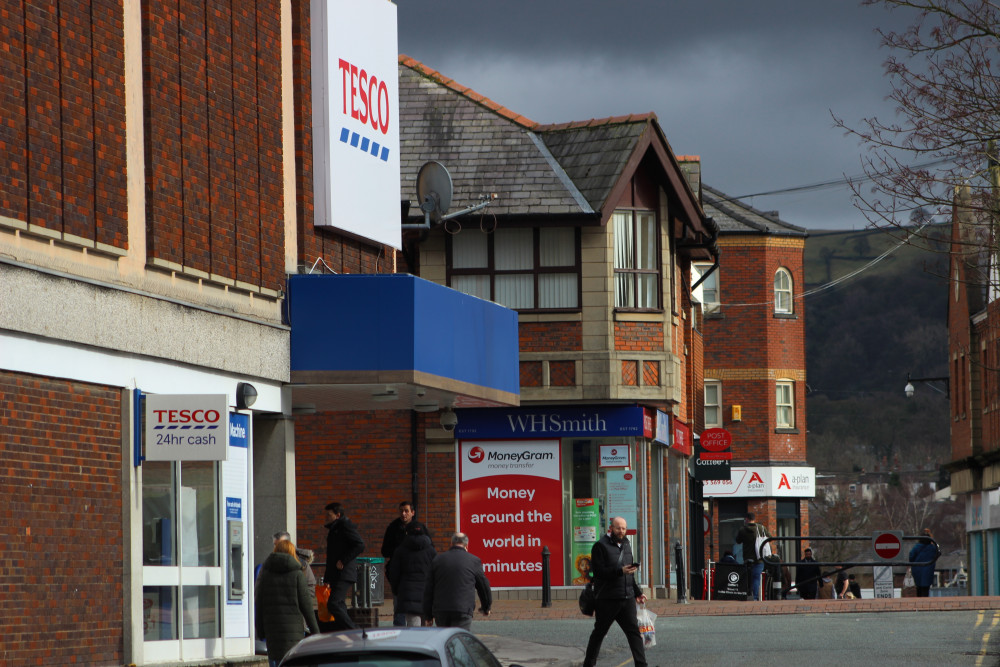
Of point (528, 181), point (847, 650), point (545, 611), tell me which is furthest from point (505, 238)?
point (847, 650)

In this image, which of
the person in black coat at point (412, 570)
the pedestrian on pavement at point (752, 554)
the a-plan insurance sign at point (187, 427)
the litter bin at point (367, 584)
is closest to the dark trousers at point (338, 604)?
the litter bin at point (367, 584)

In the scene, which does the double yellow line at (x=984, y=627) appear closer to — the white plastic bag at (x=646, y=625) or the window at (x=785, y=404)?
the white plastic bag at (x=646, y=625)

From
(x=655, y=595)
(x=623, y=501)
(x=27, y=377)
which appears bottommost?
(x=655, y=595)

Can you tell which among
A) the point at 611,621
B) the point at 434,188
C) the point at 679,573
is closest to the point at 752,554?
the point at 679,573

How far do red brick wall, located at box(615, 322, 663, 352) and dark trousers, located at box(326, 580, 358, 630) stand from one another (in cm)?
1226

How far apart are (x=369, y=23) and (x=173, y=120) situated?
17.3 feet

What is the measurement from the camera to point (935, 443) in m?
139

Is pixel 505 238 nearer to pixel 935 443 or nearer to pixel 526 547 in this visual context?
pixel 526 547

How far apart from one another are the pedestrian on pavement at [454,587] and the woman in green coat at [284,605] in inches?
93.7

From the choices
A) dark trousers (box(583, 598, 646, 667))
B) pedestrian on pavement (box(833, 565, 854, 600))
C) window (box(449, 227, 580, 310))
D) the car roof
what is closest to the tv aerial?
window (box(449, 227, 580, 310))

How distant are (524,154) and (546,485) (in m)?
6.49

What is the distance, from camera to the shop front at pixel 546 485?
28641mm

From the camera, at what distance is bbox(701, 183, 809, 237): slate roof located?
5216 centimetres

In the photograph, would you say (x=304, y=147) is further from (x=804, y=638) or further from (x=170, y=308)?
(x=804, y=638)
